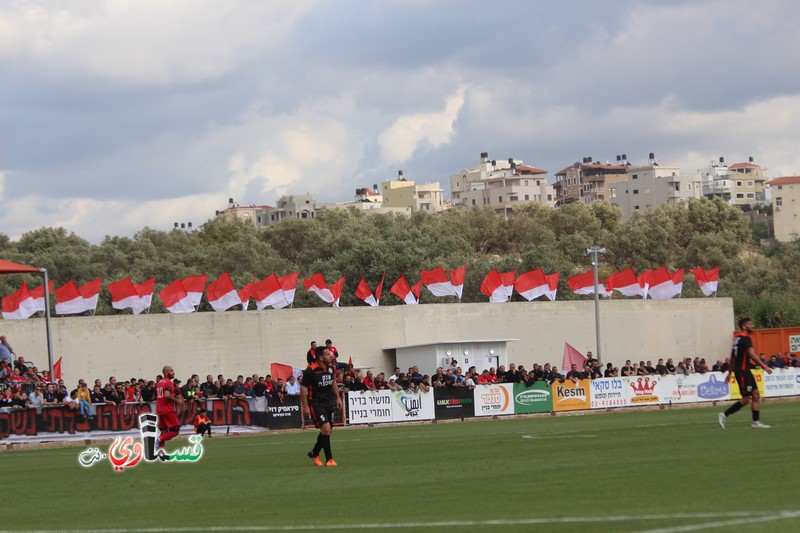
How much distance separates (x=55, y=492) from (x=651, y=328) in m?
45.6

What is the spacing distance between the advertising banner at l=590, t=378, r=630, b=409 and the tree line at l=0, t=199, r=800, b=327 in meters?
32.4

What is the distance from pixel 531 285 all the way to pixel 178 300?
17.0 m

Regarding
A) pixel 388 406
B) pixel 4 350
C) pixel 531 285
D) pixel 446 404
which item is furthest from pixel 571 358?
pixel 4 350

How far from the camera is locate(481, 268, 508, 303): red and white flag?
54688 millimetres

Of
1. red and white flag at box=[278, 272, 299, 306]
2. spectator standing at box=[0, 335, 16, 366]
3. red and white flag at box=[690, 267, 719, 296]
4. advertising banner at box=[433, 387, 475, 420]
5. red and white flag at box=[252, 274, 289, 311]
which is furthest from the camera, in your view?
red and white flag at box=[690, 267, 719, 296]

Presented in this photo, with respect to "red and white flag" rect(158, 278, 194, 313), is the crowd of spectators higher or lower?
lower

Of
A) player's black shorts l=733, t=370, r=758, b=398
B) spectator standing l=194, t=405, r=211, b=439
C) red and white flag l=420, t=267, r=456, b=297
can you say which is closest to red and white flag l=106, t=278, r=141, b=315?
red and white flag l=420, t=267, r=456, b=297

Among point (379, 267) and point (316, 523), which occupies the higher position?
point (379, 267)

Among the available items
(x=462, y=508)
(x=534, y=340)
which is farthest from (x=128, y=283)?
(x=462, y=508)

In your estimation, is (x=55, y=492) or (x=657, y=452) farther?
(x=657, y=452)

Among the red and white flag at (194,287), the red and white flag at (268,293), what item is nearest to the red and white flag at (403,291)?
the red and white flag at (268,293)

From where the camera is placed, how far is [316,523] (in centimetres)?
1171

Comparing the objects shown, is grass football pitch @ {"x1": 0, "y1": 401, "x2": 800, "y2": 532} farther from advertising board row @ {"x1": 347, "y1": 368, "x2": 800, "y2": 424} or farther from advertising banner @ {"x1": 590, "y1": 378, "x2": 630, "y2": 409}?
advertising banner @ {"x1": 590, "y1": 378, "x2": 630, "y2": 409}

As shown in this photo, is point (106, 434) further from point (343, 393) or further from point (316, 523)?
point (316, 523)
